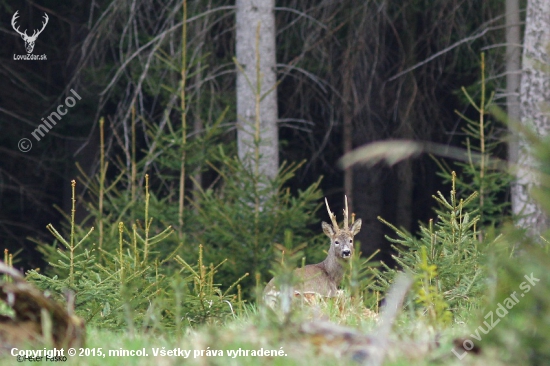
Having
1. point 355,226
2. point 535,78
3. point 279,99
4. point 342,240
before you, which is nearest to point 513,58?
point 535,78

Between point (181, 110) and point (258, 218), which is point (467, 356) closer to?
point (258, 218)

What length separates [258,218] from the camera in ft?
32.5

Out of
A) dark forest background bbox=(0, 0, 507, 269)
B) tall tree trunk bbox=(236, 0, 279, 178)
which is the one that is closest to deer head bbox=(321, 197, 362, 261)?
tall tree trunk bbox=(236, 0, 279, 178)

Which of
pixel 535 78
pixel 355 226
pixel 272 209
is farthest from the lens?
pixel 535 78

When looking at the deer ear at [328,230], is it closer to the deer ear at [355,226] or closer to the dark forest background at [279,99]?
the deer ear at [355,226]

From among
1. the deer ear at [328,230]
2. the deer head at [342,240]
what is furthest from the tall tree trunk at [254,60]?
the deer head at [342,240]

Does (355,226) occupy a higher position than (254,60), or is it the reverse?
(254,60)

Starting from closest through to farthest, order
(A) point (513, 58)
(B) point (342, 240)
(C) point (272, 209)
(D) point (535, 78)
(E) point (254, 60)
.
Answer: (B) point (342, 240)
(C) point (272, 209)
(D) point (535, 78)
(E) point (254, 60)
(A) point (513, 58)

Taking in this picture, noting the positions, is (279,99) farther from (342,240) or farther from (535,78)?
(342,240)

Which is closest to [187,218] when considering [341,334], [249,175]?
[249,175]

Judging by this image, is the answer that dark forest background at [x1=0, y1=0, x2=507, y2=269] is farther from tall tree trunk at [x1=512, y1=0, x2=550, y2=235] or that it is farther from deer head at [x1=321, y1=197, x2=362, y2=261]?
deer head at [x1=321, y1=197, x2=362, y2=261]

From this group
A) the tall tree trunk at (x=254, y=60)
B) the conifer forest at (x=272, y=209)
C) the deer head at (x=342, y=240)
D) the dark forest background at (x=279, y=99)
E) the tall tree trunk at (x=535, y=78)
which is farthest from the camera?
the dark forest background at (x=279, y=99)

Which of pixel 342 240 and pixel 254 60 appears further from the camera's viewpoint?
pixel 254 60

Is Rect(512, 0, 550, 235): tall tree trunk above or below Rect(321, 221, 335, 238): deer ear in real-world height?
above
